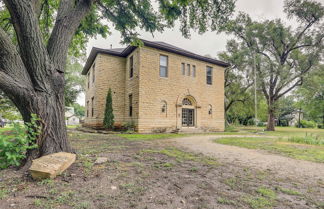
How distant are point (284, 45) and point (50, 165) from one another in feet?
79.4

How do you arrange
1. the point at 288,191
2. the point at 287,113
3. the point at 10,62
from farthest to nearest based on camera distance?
the point at 287,113 → the point at 10,62 → the point at 288,191

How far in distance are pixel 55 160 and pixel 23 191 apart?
677 mm

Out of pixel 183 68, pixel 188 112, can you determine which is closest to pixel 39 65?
pixel 183 68

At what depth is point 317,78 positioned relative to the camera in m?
17.0

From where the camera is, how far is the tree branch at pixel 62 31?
3396mm

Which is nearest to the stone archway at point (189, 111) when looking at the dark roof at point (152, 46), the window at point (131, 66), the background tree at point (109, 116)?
the dark roof at point (152, 46)

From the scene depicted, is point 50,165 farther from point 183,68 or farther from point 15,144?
point 183,68

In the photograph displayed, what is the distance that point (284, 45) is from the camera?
1892cm

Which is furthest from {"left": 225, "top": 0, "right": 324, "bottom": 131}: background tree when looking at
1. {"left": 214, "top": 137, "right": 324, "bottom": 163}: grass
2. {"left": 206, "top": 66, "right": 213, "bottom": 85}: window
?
{"left": 214, "top": 137, "right": 324, "bottom": 163}: grass

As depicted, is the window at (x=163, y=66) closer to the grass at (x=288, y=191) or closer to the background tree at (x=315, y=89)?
the grass at (x=288, y=191)

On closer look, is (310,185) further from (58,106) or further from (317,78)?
(317,78)

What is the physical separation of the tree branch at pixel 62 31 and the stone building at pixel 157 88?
26.3 ft

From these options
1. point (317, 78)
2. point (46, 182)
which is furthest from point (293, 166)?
point (317, 78)

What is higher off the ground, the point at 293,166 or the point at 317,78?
the point at 317,78
